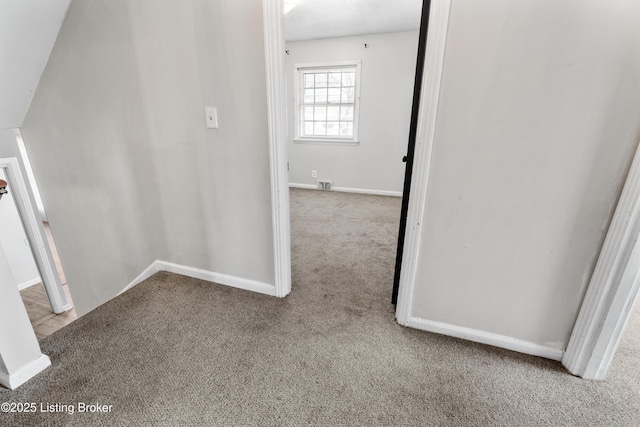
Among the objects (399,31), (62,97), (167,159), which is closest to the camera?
(167,159)

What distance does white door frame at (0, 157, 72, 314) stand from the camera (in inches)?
107

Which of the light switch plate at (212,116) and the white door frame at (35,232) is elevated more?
the light switch plate at (212,116)

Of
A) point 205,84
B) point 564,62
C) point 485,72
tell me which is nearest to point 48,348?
point 205,84

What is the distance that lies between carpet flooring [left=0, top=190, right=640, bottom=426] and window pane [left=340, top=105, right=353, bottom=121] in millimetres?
3419

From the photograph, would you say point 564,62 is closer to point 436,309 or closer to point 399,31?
point 436,309

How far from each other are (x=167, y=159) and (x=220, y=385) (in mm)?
1428

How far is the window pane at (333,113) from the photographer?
185 inches

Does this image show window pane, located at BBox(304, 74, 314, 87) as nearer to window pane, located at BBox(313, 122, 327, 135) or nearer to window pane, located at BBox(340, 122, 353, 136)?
window pane, located at BBox(313, 122, 327, 135)

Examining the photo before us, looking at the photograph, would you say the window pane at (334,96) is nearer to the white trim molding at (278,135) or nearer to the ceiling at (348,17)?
the ceiling at (348,17)

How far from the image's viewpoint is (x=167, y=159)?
1.91 m

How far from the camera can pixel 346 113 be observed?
4648 mm

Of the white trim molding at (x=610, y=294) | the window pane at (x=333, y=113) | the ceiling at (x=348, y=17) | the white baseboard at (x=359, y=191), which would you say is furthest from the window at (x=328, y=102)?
the white trim molding at (x=610, y=294)

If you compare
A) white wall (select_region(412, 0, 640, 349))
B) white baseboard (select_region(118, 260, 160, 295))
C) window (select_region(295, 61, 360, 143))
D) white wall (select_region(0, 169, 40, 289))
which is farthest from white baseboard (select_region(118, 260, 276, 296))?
window (select_region(295, 61, 360, 143))

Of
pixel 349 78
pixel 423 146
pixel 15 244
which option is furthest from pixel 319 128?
pixel 15 244
